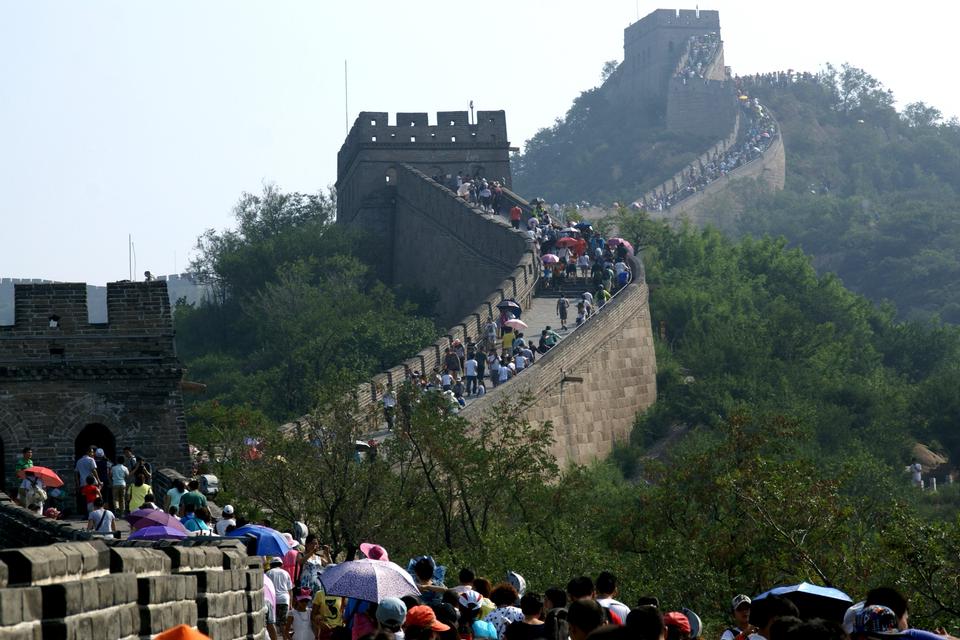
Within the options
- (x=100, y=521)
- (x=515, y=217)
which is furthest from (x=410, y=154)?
(x=100, y=521)

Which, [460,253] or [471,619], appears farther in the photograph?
[460,253]

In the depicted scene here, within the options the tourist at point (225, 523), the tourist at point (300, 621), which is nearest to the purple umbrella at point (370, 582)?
the tourist at point (300, 621)

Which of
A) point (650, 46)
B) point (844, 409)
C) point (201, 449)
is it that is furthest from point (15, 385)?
point (650, 46)

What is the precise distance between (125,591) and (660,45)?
101m

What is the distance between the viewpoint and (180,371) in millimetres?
25156

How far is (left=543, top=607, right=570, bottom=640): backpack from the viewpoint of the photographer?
33.5ft

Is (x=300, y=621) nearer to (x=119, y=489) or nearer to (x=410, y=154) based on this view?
(x=119, y=489)

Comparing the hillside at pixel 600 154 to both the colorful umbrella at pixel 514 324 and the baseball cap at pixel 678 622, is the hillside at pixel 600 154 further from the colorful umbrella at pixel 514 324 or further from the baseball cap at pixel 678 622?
the baseball cap at pixel 678 622

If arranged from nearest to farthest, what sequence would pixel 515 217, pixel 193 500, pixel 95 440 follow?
pixel 193 500 < pixel 95 440 < pixel 515 217

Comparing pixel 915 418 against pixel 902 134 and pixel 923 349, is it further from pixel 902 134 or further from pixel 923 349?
pixel 902 134

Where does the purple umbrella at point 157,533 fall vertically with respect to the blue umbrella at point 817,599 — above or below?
above

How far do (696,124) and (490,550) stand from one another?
79517 millimetres

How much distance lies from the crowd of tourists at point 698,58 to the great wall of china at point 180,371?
1970 centimetres

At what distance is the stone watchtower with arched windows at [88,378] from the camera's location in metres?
24.9
